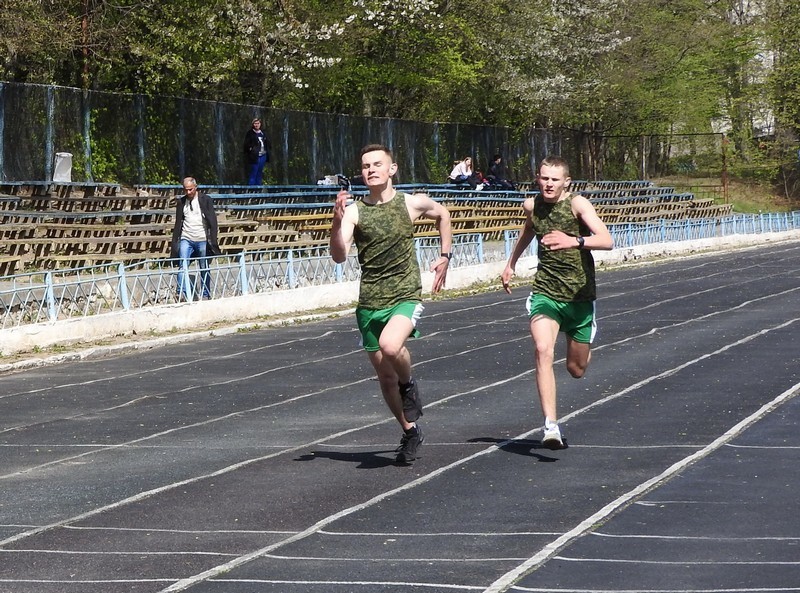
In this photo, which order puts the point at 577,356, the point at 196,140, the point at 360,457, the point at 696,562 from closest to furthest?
1. the point at 696,562
2. the point at 360,457
3. the point at 577,356
4. the point at 196,140

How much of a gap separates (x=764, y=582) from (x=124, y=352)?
12901mm

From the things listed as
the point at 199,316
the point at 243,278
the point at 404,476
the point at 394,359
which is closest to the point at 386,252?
the point at 394,359

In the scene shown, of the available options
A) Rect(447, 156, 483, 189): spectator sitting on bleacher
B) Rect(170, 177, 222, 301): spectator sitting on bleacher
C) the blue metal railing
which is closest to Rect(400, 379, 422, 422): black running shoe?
the blue metal railing

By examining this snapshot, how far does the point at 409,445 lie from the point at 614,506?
1839 millimetres

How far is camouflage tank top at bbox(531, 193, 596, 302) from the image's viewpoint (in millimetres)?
9359

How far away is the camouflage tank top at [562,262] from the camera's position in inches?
368

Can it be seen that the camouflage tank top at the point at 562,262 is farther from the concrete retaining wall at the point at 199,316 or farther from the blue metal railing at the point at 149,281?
the blue metal railing at the point at 149,281

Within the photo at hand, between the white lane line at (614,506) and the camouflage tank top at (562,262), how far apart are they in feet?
4.12

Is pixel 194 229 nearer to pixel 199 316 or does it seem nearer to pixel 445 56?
pixel 199 316

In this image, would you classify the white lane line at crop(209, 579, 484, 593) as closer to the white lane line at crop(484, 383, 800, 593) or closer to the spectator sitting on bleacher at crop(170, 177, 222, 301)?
the white lane line at crop(484, 383, 800, 593)

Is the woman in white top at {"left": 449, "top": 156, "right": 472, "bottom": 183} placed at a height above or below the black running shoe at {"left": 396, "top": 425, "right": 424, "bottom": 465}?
above

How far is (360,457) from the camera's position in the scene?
31.4ft

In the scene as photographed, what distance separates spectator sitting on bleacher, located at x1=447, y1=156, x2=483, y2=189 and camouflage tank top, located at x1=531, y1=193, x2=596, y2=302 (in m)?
33.8

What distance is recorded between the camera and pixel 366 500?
8016mm
